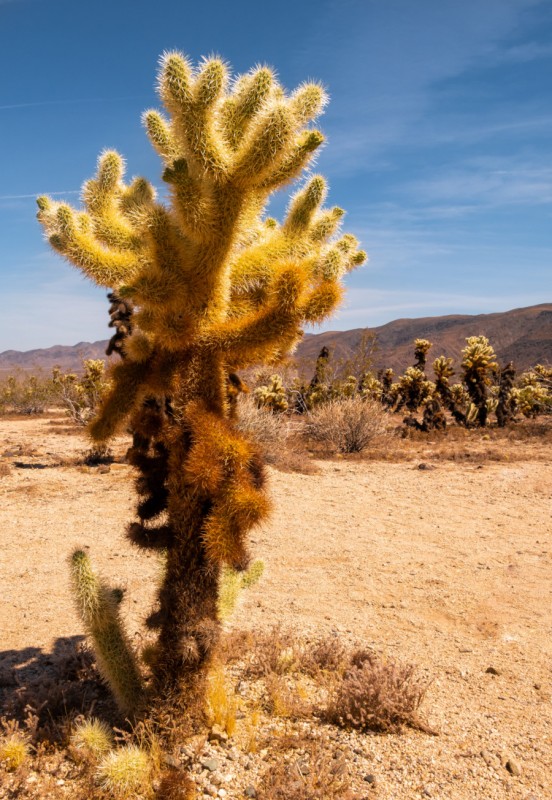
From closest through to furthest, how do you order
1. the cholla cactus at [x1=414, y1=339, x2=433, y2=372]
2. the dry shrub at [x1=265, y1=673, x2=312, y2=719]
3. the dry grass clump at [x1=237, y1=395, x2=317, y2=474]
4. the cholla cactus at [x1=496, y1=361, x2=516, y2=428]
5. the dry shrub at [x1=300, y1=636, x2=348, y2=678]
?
1. the dry shrub at [x1=265, y1=673, x2=312, y2=719]
2. the dry shrub at [x1=300, y1=636, x2=348, y2=678]
3. the dry grass clump at [x1=237, y1=395, x2=317, y2=474]
4. the cholla cactus at [x1=496, y1=361, x2=516, y2=428]
5. the cholla cactus at [x1=414, y1=339, x2=433, y2=372]

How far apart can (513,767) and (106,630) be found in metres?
2.25

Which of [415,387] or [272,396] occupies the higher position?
[272,396]

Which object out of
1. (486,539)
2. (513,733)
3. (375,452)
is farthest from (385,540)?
(375,452)

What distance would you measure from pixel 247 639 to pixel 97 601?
5.47 ft

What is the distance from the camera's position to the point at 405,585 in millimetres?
5676

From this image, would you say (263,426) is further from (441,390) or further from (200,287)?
(200,287)

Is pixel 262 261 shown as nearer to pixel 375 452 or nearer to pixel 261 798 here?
pixel 261 798

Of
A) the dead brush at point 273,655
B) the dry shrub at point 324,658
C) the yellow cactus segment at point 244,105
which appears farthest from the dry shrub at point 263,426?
the yellow cactus segment at point 244,105

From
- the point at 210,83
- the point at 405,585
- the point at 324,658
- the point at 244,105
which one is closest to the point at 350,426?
the point at 405,585

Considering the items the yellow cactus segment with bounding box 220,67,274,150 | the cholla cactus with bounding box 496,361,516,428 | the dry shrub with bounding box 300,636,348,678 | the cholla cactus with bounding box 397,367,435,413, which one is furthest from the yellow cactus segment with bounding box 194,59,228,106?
the cholla cactus with bounding box 397,367,435,413

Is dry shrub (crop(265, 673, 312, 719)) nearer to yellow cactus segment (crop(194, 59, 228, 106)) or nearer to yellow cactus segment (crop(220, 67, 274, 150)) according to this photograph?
yellow cactus segment (crop(220, 67, 274, 150))

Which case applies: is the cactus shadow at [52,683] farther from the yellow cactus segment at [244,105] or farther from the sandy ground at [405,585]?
the yellow cactus segment at [244,105]

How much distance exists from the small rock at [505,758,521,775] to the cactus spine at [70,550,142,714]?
1993 mm

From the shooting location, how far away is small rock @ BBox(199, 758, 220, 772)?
276 centimetres
